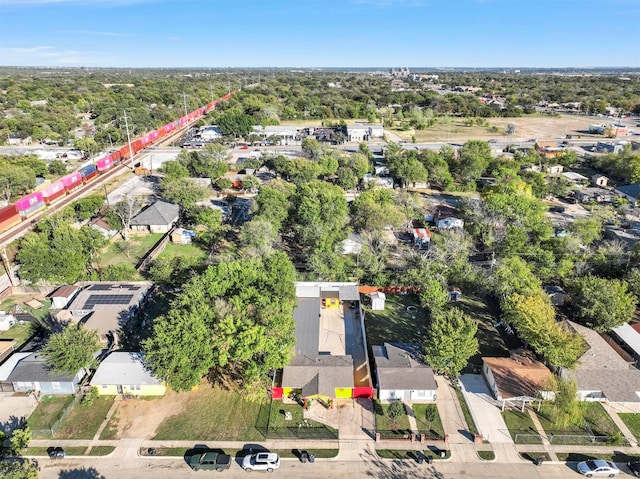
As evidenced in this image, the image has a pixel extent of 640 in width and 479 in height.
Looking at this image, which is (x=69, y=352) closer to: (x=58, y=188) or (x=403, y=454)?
(x=403, y=454)

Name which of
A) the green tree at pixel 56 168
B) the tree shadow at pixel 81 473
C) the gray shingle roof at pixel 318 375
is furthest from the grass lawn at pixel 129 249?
the green tree at pixel 56 168

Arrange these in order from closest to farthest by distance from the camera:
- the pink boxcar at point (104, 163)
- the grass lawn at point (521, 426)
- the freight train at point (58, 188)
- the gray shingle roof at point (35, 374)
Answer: the grass lawn at point (521, 426) < the gray shingle roof at point (35, 374) < the freight train at point (58, 188) < the pink boxcar at point (104, 163)

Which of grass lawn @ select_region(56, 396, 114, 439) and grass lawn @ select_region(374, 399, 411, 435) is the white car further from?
grass lawn @ select_region(56, 396, 114, 439)

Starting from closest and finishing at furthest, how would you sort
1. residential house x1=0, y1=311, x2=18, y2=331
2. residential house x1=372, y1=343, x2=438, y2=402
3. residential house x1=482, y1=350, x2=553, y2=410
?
residential house x1=482, y1=350, x2=553, y2=410 → residential house x1=372, y1=343, x2=438, y2=402 → residential house x1=0, y1=311, x2=18, y2=331

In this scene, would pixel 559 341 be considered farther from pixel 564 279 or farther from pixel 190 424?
pixel 190 424

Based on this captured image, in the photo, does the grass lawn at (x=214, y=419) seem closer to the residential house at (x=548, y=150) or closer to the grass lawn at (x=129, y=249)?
the grass lawn at (x=129, y=249)

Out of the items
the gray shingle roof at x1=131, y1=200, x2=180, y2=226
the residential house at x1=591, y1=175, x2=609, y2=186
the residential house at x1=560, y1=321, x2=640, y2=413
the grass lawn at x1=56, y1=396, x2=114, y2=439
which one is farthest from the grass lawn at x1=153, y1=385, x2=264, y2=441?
the residential house at x1=591, y1=175, x2=609, y2=186

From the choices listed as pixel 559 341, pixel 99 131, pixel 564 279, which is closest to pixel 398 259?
pixel 564 279
